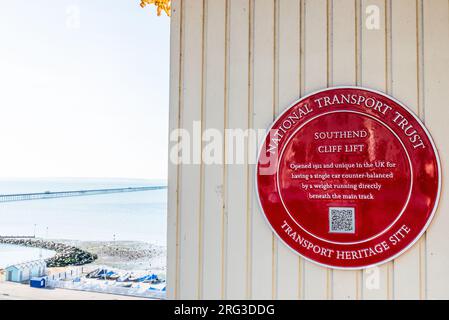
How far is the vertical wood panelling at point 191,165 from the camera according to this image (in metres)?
1.57

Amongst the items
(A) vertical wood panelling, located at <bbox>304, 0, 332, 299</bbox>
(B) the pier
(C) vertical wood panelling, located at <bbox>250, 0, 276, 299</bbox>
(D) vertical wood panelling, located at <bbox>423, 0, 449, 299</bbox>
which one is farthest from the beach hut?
(B) the pier

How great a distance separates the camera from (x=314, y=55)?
146 cm

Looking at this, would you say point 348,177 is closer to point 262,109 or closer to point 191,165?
point 262,109

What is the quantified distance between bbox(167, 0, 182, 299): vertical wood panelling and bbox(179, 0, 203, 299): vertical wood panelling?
0.02m

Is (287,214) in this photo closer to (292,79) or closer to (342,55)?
(292,79)

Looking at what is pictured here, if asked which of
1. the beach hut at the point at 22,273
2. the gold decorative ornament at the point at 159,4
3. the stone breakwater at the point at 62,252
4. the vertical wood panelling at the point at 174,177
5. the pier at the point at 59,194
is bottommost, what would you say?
the stone breakwater at the point at 62,252

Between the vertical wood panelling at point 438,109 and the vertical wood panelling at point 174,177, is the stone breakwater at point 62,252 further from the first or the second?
the vertical wood panelling at point 438,109

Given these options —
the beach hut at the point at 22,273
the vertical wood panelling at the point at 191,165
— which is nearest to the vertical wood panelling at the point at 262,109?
the vertical wood panelling at the point at 191,165

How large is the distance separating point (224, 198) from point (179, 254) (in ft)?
1.01

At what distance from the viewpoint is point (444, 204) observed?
126 centimetres

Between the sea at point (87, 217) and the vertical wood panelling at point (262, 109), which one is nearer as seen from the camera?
the vertical wood panelling at point (262, 109)

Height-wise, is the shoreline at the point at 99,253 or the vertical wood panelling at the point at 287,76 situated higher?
the vertical wood panelling at the point at 287,76

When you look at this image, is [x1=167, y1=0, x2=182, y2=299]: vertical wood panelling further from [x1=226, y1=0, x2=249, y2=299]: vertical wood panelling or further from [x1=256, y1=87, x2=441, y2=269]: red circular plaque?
[x1=256, y1=87, x2=441, y2=269]: red circular plaque
